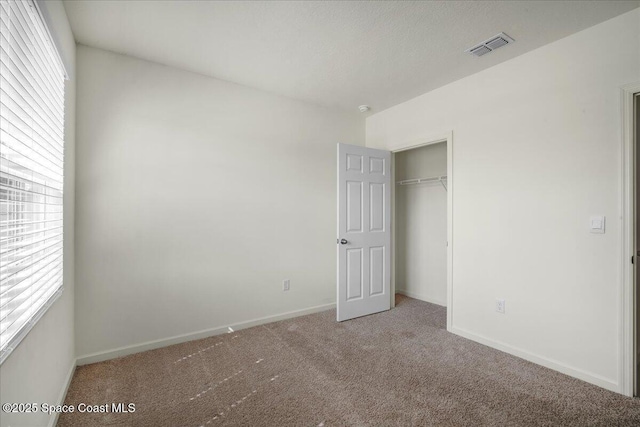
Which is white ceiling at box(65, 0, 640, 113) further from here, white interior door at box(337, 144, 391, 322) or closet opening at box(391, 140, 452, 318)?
closet opening at box(391, 140, 452, 318)

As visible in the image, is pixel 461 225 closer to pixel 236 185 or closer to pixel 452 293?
pixel 452 293

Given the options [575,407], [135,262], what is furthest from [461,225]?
[135,262]

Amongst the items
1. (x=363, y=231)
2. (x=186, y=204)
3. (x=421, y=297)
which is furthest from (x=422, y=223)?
(x=186, y=204)

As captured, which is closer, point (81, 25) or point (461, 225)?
point (81, 25)

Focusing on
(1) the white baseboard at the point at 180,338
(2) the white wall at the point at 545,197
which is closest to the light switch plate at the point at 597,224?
(2) the white wall at the point at 545,197

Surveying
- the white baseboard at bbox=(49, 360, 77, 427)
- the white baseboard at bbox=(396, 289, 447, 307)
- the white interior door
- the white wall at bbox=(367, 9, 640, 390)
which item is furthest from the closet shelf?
the white baseboard at bbox=(49, 360, 77, 427)

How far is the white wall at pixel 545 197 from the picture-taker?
2.14 m

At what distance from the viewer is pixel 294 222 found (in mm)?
3596

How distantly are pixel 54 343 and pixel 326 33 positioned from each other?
2744 millimetres

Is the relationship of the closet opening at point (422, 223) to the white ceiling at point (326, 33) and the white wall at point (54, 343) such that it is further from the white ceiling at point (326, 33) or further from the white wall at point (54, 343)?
the white wall at point (54, 343)

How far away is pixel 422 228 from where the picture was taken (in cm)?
436

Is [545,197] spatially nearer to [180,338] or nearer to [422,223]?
[422,223]

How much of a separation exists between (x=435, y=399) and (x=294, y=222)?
223 cm

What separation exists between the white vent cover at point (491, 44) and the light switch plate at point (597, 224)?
149 cm
